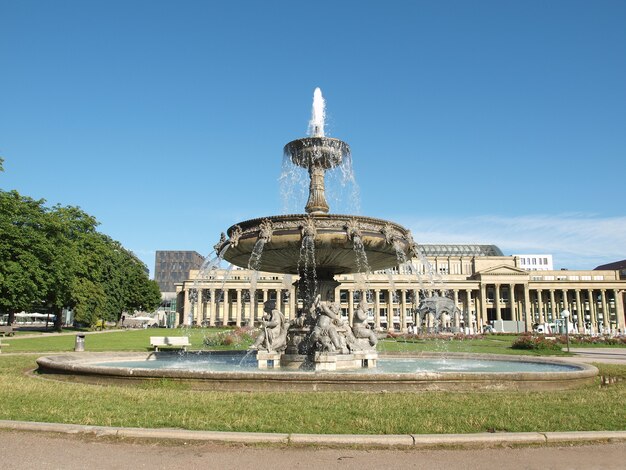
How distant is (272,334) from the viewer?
571 inches

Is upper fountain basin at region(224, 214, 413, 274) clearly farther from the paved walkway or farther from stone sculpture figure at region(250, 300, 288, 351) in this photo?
the paved walkway

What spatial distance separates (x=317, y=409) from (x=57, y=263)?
1583 inches

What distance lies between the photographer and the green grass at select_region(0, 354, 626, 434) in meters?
6.98

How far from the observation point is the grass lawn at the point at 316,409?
6.98 meters

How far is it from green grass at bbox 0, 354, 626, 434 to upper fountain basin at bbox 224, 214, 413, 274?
13.9ft

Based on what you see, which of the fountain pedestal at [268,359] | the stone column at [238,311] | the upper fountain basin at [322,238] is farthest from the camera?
the stone column at [238,311]

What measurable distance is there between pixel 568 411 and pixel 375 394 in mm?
3062

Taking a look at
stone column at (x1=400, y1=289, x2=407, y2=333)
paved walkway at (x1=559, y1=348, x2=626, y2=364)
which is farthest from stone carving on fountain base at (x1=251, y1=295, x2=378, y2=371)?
stone column at (x1=400, y1=289, x2=407, y2=333)

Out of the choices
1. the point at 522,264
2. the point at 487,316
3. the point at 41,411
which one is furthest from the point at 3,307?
the point at 522,264

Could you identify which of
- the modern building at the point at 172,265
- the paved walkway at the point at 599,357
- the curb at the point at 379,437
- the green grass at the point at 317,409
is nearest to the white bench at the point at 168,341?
the green grass at the point at 317,409

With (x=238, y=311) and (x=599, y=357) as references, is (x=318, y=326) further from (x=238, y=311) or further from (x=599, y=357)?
(x=238, y=311)

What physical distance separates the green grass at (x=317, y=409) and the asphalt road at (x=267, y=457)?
724 mm

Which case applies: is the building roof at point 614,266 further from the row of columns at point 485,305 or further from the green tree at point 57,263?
the green tree at point 57,263

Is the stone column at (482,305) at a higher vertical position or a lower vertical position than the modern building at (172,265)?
lower
